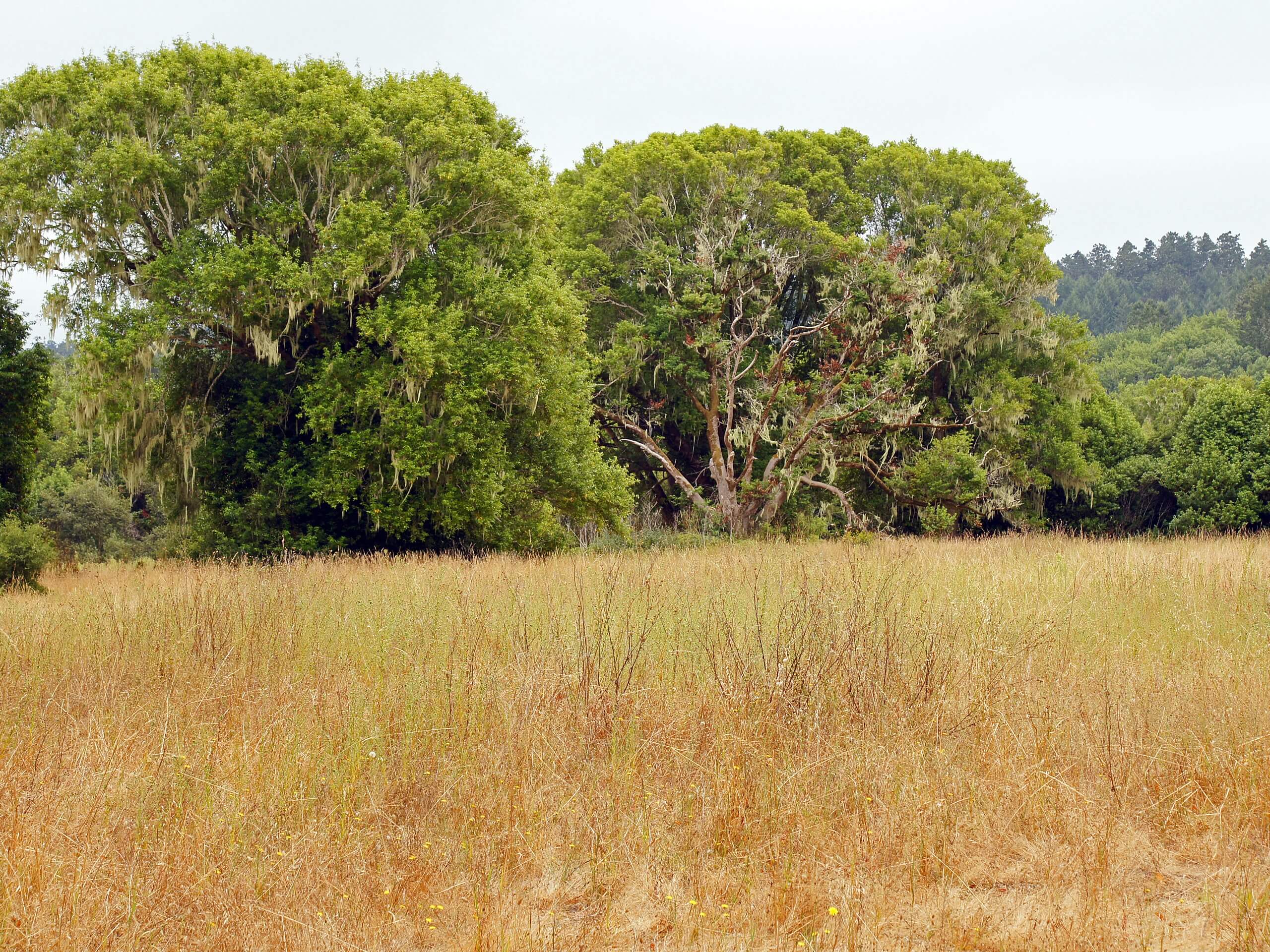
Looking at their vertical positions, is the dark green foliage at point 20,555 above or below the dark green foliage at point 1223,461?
below

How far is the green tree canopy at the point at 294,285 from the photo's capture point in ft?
54.3

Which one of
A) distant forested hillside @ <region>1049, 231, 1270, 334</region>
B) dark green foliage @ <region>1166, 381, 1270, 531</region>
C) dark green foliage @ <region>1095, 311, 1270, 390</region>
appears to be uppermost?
distant forested hillside @ <region>1049, 231, 1270, 334</region>

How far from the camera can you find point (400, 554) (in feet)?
50.2

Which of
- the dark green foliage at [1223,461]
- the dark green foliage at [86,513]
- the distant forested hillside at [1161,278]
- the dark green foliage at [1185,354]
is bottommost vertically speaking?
the dark green foliage at [86,513]

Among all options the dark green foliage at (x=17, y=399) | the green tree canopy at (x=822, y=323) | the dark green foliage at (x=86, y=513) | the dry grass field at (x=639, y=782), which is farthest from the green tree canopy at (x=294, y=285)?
the dark green foliage at (x=86, y=513)

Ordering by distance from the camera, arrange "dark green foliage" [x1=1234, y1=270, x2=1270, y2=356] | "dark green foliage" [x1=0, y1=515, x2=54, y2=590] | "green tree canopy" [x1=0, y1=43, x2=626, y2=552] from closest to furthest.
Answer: "dark green foliage" [x1=0, y1=515, x2=54, y2=590] < "green tree canopy" [x1=0, y1=43, x2=626, y2=552] < "dark green foliage" [x1=1234, y1=270, x2=1270, y2=356]

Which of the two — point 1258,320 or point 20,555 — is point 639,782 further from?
point 1258,320

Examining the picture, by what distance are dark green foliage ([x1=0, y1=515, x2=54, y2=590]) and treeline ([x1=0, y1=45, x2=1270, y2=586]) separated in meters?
0.11

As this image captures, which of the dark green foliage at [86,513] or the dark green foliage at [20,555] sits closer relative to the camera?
the dark green foliage at [20,555]

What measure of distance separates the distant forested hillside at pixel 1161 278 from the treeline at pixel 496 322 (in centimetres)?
6882

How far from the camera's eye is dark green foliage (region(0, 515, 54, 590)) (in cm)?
1331

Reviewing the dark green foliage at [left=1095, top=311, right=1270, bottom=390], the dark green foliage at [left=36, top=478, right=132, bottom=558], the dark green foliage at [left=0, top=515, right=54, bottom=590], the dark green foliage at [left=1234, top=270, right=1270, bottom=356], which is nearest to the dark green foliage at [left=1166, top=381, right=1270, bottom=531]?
the dark green foliage at [left=0, top=515, right=54, bottom=590]

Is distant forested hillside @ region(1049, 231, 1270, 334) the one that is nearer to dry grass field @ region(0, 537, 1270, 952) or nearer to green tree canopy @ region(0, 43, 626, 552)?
green tree canopy @ region(0, 43, 626, 552)

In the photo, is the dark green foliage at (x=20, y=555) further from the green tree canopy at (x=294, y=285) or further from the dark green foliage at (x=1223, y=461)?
the dark green foliage at (x=1223, y=461)
